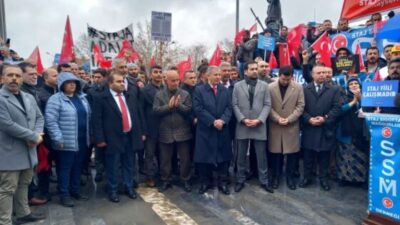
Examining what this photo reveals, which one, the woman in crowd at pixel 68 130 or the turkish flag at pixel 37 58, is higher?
the turkish flag at pixel 37 58

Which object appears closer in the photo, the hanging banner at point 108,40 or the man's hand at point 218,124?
the man's hand at point 218,124

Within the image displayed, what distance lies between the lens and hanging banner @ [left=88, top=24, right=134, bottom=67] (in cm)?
1046

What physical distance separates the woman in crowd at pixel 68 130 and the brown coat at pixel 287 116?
2.90 metres

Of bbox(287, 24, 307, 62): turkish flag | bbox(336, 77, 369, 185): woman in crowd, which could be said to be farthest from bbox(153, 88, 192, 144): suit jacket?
bbox(287, 24, 307, 62): turkish flag

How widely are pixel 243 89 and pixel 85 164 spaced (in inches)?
121

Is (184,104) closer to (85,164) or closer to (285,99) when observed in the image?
(285,99)

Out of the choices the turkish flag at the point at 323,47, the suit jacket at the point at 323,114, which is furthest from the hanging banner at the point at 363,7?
the suit jacket at the point at 323,114

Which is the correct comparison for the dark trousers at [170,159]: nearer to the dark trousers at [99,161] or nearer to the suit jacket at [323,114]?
the dark trousers at [99,161]

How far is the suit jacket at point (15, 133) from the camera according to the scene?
430 centimetres

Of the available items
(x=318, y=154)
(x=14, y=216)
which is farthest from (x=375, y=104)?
(x=14, y=216)

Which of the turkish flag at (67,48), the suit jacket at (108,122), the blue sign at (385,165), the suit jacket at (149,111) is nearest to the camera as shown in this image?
the blue sign at (385,165)

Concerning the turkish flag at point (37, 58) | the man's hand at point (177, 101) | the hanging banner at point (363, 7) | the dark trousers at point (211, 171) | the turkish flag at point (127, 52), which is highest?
the hanging banner at point (363, 7)

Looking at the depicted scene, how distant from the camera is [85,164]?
22.6 ft

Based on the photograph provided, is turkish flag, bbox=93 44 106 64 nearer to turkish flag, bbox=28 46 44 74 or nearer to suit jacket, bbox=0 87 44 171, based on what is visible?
turkish flag, bbox=28 46 44 74
